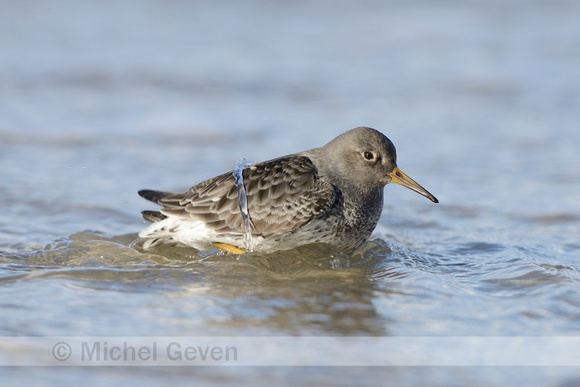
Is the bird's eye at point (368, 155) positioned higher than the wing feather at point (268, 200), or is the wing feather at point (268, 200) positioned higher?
the bird's eye at point (368, 155)

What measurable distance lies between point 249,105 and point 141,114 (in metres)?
1.73

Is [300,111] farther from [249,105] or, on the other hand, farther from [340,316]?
[340,316]

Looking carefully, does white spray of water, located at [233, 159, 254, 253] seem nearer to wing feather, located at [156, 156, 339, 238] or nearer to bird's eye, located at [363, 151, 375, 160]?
wing feather, located at [156, 156, 339, 238]

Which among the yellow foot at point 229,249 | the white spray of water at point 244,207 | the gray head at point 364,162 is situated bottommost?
the yellow foot at point 229,249

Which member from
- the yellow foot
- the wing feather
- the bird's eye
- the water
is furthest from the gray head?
the yellow foot

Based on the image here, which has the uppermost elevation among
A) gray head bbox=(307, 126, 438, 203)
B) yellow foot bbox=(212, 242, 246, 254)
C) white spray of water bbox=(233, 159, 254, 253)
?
gray head bbox=(307, 126, 438, 203)

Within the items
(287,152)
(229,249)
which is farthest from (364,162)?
(287,152)

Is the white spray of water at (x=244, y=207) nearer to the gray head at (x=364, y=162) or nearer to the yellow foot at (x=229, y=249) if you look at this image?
the yellow foot at (x=229, y=249)

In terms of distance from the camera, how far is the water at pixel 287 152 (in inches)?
197

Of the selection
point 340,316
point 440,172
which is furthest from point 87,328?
point 440,172

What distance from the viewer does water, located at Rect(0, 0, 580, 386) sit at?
4.99 meters

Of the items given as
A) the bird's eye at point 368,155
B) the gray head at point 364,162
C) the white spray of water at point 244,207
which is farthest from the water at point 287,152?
the bird's eye at point 368,155

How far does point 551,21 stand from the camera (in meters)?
16.3

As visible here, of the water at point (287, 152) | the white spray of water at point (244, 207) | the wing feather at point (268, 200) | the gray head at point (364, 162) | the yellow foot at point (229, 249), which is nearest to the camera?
the water at point (287, 152)
